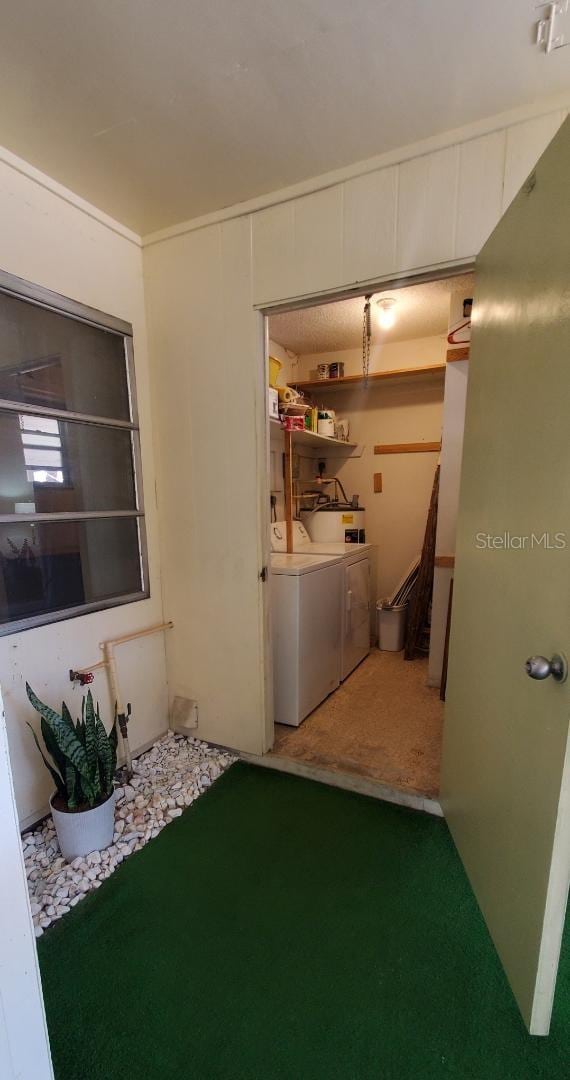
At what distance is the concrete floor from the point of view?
6.06ft

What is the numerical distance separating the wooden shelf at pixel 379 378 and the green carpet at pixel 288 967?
114 inches

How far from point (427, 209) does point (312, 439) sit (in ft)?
6.31

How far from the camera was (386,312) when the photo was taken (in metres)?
2.74

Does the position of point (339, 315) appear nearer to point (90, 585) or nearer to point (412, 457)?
point (412, 457)

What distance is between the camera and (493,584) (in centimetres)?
116

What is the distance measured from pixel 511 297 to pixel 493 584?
0.78m

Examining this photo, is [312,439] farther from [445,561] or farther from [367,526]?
[445,561]

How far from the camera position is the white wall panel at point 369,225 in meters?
1.45

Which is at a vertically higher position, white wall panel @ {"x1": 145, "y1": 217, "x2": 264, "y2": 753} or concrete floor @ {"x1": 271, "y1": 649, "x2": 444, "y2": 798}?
white wall panel @ {"x1": 145, "y1": 217, "x2": 264, "y2": 753}

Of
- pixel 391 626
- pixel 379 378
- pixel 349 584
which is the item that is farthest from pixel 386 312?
pixel 391 626

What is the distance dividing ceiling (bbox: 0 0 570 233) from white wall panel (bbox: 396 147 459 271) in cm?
9

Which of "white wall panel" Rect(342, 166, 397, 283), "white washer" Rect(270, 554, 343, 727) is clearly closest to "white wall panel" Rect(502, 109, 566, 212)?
"white wall panel" Rect(342, 166, 397, 283)

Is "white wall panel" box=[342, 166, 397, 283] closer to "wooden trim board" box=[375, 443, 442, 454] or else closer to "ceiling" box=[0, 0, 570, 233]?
"ceiling" box=[0, 0, 570, 233]

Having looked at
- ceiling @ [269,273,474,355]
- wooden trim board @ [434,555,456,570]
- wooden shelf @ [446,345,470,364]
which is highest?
ceiling @ [269,273,474,355]
